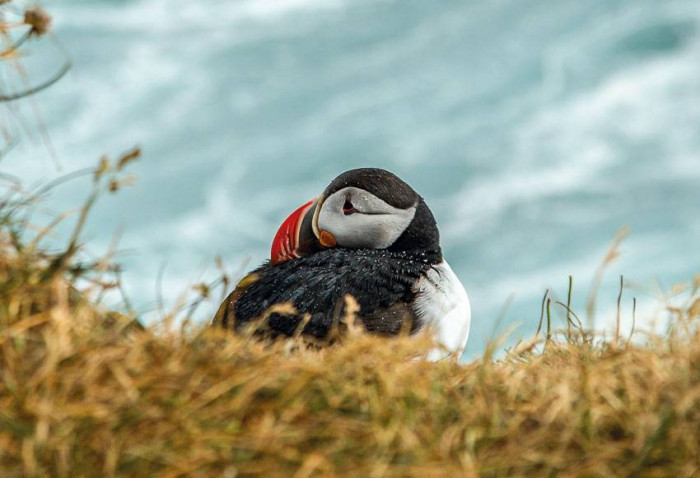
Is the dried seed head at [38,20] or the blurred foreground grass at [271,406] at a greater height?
the dried seed head at [38,20]

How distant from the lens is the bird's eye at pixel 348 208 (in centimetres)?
518

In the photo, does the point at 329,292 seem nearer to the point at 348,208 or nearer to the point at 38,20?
the point at 348,208

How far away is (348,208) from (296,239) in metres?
0.43

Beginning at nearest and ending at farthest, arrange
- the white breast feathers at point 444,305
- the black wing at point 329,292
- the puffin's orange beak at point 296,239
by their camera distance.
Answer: the black wing at point 329,292 → the white breast feathers at point 444,305 → the puffin's orange beak at point 296,239

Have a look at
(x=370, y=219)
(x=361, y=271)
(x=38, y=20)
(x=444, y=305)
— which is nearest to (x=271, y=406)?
(x=38, y=20)

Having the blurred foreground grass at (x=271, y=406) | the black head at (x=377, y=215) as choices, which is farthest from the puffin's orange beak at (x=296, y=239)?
the blurred foreground grass at (x=271, y=406)

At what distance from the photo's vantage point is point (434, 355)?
412 centimetres

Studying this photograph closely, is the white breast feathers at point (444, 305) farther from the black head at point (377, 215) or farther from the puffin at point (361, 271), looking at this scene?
the black head at point (377, 215)

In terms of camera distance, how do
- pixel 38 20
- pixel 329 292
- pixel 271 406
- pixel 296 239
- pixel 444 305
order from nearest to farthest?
pixel 271 406
pixel 38 20
pixel 329 292
pixel 444 305
pixel 296 239

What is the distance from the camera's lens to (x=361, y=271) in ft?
14.6

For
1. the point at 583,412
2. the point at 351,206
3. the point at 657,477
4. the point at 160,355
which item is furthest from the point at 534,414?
the point at 351,206

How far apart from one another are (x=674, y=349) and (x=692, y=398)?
53cm

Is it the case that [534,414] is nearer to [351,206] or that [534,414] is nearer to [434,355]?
[434,355]

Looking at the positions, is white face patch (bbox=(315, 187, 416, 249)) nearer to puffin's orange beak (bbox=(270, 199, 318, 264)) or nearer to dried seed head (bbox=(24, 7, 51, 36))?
puffin's orange beak (bbox=(270, 199, 318, 264))
